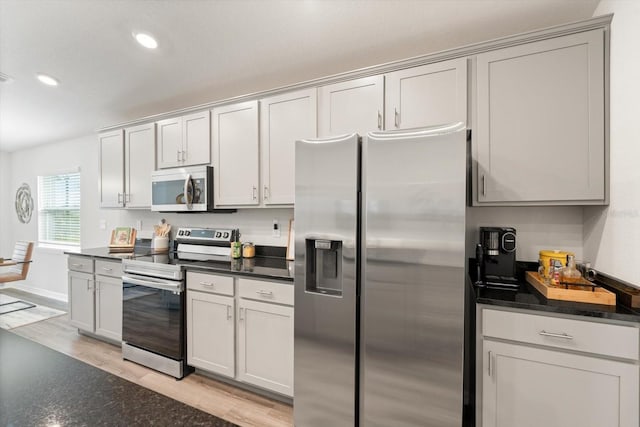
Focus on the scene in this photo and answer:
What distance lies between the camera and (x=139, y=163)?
10.7ft

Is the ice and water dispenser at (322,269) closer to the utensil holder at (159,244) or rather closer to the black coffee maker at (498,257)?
the black coffee maker at (498,257)

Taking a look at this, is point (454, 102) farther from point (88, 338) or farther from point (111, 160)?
point (88, 338)

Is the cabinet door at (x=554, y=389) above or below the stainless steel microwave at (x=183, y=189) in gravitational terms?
below

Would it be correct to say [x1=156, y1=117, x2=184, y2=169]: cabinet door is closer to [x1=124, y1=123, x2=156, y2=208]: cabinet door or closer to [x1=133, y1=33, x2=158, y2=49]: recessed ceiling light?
[x1=124, y1=123, x2=156, y2=208]: cabinet door

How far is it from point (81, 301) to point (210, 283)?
195cm

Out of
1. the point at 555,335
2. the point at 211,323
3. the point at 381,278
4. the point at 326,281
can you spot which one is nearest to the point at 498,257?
the point at 555,335

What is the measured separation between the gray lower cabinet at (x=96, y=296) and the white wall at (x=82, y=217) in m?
0.77

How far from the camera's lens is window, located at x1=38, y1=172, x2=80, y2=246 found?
15.3ft

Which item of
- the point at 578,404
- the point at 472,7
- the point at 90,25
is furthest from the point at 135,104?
the point at 578,404

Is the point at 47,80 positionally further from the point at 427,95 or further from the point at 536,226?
the point at 536,226

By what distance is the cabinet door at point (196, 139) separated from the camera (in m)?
2.80

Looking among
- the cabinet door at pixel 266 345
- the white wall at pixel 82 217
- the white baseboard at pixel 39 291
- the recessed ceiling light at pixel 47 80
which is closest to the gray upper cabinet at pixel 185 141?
the white wall at pixel 82 217

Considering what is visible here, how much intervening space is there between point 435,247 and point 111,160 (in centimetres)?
375

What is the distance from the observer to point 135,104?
10.4ft
